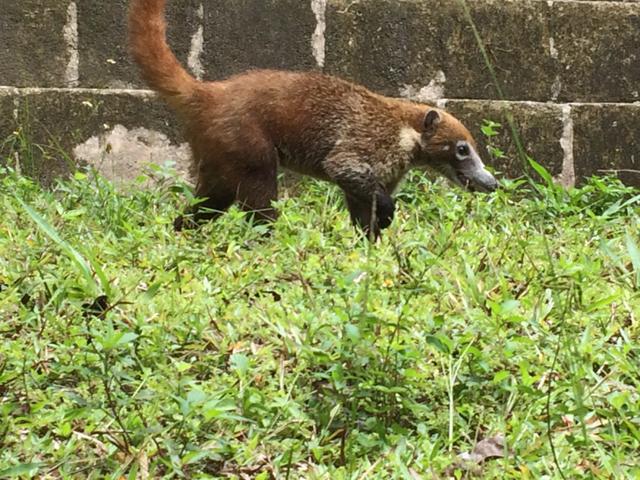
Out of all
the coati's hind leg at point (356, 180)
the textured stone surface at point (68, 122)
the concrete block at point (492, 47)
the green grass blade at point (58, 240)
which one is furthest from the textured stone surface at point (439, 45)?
the green grass blade at point (58, 240)

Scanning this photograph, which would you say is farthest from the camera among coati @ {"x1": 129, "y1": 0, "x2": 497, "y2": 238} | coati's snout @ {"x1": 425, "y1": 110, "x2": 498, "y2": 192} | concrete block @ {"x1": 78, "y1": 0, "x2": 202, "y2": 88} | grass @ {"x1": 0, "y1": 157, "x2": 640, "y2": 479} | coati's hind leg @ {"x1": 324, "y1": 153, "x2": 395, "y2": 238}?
concrete block @ {"x1": 78, "y1": 0, "x2": 202, "y2": 88}

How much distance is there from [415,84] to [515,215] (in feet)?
4.84

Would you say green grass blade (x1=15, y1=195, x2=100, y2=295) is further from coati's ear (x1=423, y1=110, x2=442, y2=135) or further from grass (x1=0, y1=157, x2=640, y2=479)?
coati's ear (x1=423, y1=110, x2=442, y2=135)

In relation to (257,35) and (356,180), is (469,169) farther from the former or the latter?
(257,35)

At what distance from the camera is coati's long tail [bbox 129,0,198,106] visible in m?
4.66

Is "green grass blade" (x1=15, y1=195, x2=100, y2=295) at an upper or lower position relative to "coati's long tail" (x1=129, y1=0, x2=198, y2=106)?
lower

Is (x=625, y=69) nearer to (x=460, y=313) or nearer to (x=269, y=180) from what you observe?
(x=269, y=180)

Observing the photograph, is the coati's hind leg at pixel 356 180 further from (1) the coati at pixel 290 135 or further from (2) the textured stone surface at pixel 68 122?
(2) the textured stone surface at pixel 68 122

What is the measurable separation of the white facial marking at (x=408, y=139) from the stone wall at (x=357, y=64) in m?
0.78

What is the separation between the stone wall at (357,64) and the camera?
5.36m

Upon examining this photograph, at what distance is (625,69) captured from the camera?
6.19 metres

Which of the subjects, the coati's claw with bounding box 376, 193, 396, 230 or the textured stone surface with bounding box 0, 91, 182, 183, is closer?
the coati's claw with bounding box 376, 193, 396, 230

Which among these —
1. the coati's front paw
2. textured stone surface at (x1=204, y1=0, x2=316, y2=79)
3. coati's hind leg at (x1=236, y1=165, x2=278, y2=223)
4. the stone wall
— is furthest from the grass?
textured stone surface at (x1=204, y1=0, x2=316, y2=79)

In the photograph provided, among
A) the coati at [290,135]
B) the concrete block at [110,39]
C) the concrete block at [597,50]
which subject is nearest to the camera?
the coati at [290,135]
